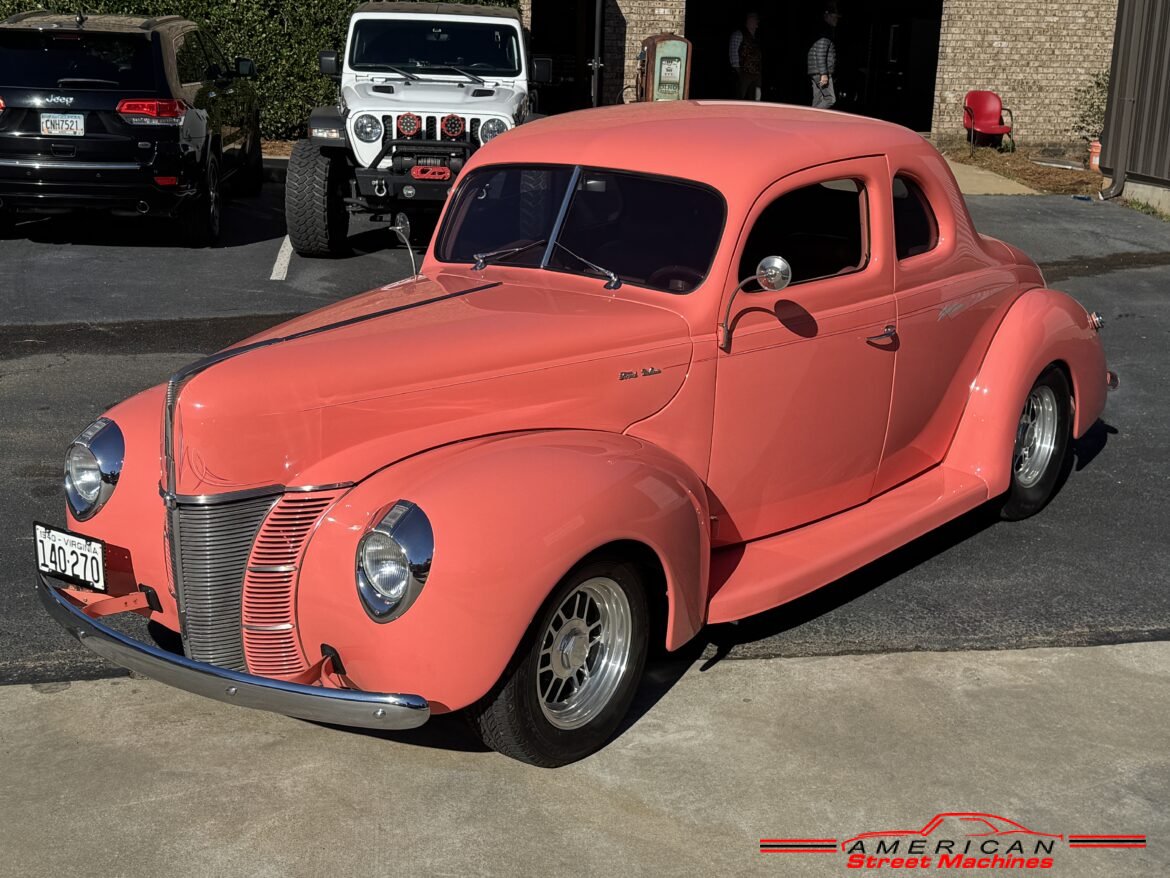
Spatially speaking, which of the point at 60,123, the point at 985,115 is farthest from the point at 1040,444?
the point at 985,115

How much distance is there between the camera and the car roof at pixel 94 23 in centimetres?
1099

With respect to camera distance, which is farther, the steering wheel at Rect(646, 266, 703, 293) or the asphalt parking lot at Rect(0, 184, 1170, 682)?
the asphalt parking lot at Rect(0, 184, 1170, 682)

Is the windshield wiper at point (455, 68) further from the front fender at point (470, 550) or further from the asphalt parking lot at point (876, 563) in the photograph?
the front fender at point (470, 550)

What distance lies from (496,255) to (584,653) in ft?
5.56

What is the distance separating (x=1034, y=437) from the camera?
6109 mm

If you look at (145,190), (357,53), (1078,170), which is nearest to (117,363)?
(145,190)

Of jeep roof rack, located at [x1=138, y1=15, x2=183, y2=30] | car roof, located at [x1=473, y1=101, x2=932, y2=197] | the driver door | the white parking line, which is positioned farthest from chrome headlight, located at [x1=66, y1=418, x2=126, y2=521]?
jeep roof rack, located at [x1=138, y1=15, x2=183, y2=30]

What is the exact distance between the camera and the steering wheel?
4.57m

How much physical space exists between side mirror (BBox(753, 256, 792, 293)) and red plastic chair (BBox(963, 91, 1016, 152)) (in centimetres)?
1645

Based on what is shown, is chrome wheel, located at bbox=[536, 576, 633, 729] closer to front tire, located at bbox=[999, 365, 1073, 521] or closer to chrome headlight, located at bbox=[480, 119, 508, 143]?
front tire, located at bbox=[999, 365, 1073, 521]

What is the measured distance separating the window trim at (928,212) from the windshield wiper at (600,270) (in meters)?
1.20

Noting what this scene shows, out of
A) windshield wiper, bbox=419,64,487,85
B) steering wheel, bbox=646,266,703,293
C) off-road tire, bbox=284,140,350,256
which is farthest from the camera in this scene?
windshield wiper, bbox=419,64,487,85

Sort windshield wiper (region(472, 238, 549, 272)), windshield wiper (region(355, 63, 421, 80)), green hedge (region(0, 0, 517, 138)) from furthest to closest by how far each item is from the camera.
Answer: green hedge (region(0, 0, 517, 138)) → windshield wiper (region(355, 63, 421, 80)) → windshield wiper (region(472, 238, 549, 272))

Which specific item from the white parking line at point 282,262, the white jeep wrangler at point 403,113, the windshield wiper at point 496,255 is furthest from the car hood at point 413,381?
the white jeep wrangler at point 403,113
